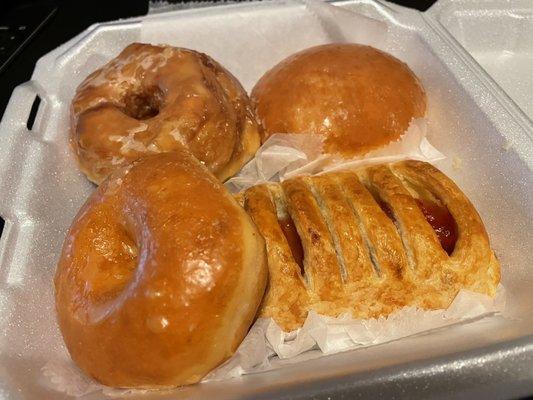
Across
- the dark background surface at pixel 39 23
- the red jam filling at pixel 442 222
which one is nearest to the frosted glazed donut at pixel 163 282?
the red jam filling at pixel 442 222

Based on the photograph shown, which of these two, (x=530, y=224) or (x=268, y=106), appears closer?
(x=530, y=224)

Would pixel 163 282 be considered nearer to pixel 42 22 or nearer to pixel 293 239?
pixel 293 239

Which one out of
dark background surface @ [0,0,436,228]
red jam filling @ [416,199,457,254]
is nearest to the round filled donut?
red jam filling @ [416,199,457,254]

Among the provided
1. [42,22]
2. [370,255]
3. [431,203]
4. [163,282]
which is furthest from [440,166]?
[42,22]

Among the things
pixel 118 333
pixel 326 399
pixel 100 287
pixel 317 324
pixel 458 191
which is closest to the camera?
pixel 326 399

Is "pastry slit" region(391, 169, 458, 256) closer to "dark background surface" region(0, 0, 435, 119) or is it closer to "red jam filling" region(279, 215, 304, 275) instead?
"red jam filling" region(279, 215, 304, 275)

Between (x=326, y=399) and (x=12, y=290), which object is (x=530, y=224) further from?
(x=12, y=290)

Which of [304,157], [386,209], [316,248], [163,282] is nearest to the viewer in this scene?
[163,282]

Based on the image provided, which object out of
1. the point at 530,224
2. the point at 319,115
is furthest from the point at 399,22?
the point at 530,224
